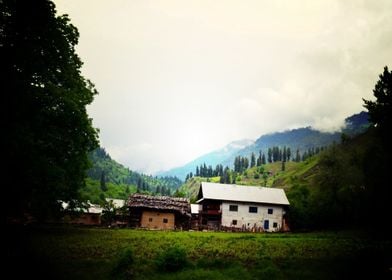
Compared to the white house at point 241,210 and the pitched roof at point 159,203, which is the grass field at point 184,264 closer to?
the pitched roof at point 159,203

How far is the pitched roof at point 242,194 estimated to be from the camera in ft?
194

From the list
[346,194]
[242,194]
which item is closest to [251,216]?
[242,194]

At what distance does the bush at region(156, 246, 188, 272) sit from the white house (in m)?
40.4

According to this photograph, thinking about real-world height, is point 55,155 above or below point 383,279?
above

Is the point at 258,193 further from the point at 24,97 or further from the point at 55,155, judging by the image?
the point at 24,97

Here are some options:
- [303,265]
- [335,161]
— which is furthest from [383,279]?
[335,161]

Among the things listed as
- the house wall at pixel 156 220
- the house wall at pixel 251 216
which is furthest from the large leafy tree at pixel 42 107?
the house wall at pixel 251 216

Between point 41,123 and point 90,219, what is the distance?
4646 cm

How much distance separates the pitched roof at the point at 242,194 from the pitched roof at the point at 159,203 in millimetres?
6866

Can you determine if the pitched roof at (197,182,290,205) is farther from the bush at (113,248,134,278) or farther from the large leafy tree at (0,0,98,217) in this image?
the bush at (113,248,134,278)

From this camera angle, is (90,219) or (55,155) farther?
(90,219)

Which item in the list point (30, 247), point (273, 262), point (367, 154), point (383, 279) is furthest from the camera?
point (367, 154)

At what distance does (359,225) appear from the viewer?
4681cm

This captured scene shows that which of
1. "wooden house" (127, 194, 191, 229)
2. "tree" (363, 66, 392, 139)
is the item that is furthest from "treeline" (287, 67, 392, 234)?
"wooden house" (127, 194, 191, 229)
